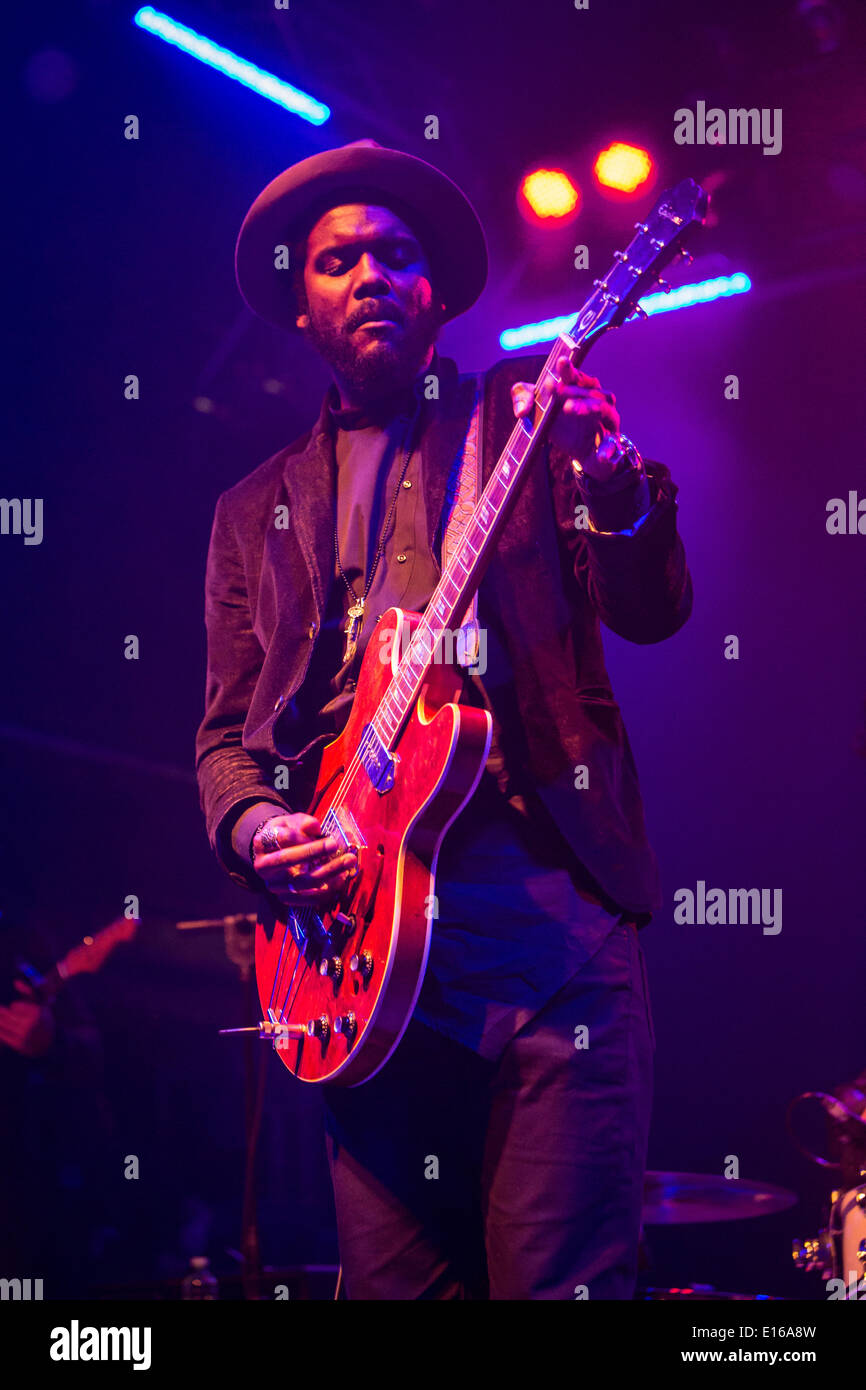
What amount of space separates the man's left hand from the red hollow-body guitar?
2cm

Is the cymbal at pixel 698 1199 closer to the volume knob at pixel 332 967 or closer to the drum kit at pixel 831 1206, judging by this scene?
the drum kit at pixel 831 1206

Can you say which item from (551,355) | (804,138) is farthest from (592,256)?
(551,355)

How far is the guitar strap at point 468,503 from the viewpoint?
2072 mm

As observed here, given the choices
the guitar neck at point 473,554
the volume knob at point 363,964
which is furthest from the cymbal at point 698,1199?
the guitar neck at point 473,554

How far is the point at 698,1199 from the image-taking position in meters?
3.35

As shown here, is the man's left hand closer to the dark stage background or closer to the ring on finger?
the ring on finger

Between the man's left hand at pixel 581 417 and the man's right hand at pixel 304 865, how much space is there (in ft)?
2.71

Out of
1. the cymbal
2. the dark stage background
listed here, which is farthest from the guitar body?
the dark stage background

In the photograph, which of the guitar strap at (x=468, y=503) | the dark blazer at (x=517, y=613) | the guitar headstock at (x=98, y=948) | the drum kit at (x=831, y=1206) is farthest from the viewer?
the guitar headstock at (x=98, y=948)

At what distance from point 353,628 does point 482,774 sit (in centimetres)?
55

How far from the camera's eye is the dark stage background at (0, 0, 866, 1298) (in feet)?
13.9

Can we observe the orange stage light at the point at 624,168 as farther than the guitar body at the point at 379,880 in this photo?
Yes

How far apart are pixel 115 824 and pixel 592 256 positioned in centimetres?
313

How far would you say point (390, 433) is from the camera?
2.59 m
